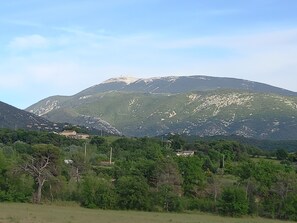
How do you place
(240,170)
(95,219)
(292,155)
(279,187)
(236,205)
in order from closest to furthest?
(95,219), (236,205), (279,187), (240,170), (292,155)

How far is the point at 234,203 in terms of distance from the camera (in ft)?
167

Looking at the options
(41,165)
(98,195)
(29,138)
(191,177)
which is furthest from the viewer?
(29,138)

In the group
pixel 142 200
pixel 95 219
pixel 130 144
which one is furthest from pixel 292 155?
pixel 95 219

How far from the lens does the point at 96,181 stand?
5388 cm

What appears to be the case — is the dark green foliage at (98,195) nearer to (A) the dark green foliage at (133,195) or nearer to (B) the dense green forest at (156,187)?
(B) the dense green forest at (156,187)

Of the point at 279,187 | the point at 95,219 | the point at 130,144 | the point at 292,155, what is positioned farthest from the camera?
the point at 130,144

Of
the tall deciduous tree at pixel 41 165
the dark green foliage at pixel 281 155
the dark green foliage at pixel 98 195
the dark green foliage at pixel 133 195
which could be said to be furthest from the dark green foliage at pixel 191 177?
the dark green foliage at pixel 281 155

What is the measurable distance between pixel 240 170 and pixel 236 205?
41.1ft

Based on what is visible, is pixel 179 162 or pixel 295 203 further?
pixel 179 162

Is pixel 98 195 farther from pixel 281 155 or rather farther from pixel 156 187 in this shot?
pixel 281 155

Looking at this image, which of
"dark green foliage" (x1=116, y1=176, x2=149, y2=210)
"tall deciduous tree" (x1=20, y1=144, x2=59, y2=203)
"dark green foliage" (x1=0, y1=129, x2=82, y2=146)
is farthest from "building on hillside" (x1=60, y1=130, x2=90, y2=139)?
"dark green foliage" (x1=116, y1=176, x2=149, y2=210)

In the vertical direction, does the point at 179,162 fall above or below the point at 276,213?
above

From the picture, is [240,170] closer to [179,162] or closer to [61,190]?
[179,162]

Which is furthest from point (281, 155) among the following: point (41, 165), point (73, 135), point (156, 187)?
point (73, 135)
